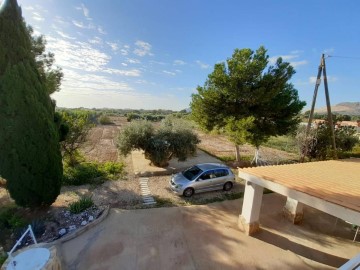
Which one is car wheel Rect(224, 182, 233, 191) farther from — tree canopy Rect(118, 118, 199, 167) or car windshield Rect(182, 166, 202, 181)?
tree canopy Rect(118, 118, 199, 167)

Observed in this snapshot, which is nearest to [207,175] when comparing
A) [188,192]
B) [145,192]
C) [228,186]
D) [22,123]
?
[188,192]

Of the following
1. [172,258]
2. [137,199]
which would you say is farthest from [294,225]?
[137,199]

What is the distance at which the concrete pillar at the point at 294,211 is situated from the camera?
923cm

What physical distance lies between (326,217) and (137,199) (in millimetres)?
9292

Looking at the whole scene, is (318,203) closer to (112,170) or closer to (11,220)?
(11,220)

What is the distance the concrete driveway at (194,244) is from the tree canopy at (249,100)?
21.1 feet

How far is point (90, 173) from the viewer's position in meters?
13.8

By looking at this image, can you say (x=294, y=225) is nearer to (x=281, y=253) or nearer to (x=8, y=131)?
(x=281, y=253)

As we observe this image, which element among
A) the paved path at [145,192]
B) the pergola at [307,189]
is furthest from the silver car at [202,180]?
the pergola at [307,189]

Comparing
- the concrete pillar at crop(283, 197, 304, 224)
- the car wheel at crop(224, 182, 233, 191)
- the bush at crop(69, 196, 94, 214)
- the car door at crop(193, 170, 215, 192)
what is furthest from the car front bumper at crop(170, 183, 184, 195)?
the concrete pillar at crop(283, 197, 304, 224)

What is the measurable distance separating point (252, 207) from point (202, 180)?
3823mm

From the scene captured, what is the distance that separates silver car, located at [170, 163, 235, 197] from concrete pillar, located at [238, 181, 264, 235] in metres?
3.47

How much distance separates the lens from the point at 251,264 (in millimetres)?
6562

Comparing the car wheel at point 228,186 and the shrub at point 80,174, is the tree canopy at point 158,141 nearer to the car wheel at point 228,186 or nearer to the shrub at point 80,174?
the shrub at point 80,174
